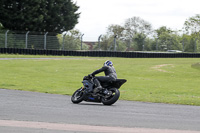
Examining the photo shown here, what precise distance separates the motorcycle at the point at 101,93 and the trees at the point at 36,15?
134ft

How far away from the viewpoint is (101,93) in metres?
13.2

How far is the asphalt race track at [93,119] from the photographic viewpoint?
8.56 metres

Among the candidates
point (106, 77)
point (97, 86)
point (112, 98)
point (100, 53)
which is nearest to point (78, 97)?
point (97, 86)

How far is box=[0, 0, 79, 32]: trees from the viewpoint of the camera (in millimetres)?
53844

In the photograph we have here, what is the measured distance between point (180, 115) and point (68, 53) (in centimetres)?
3497

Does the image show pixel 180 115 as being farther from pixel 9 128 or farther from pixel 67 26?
pixel 67 26

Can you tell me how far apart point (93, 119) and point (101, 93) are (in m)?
3.43

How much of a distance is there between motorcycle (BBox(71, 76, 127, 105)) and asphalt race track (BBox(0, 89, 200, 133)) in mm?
509

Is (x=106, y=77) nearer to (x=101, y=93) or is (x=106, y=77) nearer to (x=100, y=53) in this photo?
(x=101, y=93)

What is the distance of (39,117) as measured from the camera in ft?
32.3

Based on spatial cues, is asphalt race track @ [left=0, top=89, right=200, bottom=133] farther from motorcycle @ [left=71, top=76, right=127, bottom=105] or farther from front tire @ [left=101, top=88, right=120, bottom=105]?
motorcycle @ [left=71, top=76, right=127, bottom=105]

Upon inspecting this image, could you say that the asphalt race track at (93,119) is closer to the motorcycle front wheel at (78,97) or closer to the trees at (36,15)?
the motorcycle front wheel at (78,97)

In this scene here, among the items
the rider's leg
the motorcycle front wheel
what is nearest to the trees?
the motorcycle front wheel

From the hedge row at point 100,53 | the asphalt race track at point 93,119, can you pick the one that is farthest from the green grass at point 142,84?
the hedge row at point 100,53
